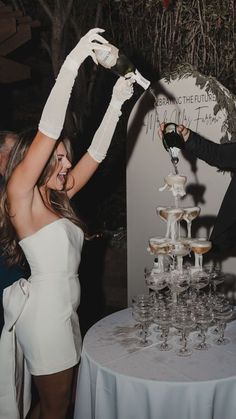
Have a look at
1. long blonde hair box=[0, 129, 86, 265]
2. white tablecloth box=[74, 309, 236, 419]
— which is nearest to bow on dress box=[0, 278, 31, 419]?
long blonde hair box=[0, 129, 86, 265]

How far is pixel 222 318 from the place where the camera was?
78.5 inches

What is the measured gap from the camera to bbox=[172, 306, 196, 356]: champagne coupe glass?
1863mm

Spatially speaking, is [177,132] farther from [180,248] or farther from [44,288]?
[44,288]

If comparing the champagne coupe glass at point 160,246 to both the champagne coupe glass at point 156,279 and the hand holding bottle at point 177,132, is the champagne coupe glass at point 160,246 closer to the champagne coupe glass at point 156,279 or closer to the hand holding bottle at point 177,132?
the champagne coupe glass at point 156,279

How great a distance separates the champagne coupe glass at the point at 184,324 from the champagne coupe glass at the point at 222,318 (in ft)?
0.49

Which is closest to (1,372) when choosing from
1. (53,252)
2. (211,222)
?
(53,252)

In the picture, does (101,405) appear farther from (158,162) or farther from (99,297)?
(99,297)

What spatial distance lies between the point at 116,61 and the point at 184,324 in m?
1.19

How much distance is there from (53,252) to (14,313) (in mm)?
325

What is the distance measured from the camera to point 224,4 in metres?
4.17

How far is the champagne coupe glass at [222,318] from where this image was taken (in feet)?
6.45

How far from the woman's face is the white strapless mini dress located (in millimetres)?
188

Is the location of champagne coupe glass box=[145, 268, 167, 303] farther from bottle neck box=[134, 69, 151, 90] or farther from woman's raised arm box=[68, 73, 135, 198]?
bottle neck box=[134, 69, 151, 90]

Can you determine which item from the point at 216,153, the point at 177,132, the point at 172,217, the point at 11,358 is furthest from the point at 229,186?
the point at 11,358
